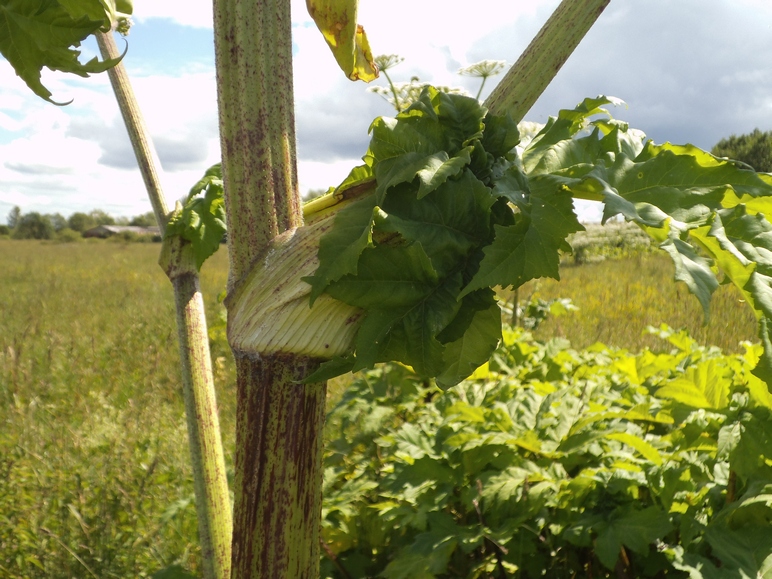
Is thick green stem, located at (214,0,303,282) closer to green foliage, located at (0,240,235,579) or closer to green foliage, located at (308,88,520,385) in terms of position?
green foliage, located at (308,88,520,385)

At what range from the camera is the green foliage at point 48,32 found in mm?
943

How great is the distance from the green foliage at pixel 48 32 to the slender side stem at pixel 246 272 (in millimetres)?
255

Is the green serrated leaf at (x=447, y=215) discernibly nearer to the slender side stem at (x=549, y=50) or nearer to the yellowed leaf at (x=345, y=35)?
the slender side stem at (x=549, y=50)

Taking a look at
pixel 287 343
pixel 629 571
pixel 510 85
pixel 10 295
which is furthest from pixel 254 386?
pixel 10 295

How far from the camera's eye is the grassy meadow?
2.63 metres

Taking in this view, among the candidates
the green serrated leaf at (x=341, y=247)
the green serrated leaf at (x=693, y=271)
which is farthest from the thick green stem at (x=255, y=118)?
the green serrated leaf at (x=693, y=271)

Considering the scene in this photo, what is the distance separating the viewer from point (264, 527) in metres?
0.92

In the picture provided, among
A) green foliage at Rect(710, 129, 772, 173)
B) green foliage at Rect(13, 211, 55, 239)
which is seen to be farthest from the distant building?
green foliage at Rect(710, 129, 772, 173)

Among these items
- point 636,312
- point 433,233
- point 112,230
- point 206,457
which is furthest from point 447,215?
point 112,230

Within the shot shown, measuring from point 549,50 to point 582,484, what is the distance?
4.12ft

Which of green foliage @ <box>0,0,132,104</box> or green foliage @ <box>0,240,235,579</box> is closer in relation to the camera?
green foliage @ <box>0,0,132,104</box>

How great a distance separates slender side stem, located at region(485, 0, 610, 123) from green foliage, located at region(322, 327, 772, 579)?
3.28 feet

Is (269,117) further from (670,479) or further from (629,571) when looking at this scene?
(629,571)

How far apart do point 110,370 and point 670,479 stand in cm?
498
